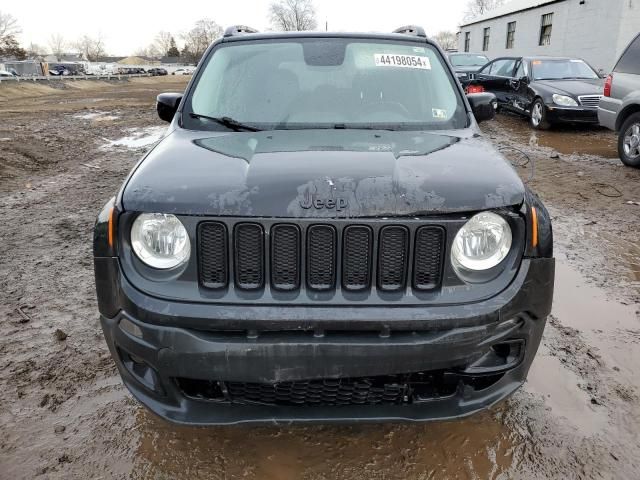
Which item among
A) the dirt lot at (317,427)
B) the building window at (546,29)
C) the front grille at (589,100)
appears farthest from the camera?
the building window at (546,29)

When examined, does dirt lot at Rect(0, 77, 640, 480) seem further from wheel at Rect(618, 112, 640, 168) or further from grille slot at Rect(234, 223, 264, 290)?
wheel at Rect(618, 112, 640, 168)

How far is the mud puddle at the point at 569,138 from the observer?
966 cm

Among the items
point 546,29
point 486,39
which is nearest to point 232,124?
point 546,29

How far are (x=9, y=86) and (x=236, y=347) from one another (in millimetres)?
36979

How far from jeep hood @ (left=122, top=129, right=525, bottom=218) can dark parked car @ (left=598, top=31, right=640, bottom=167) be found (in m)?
6.72

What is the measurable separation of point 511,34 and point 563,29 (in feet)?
22.7

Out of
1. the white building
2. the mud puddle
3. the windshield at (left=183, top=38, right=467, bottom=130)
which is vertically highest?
the white building

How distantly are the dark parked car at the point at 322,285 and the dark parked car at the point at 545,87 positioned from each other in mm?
10063

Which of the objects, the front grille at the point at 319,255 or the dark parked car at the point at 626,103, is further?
the dark parked car at the point at 626,103

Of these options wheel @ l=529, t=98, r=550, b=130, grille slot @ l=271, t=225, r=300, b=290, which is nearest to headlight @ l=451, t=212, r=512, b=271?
grille slot @ l=271, t=225, r=300, b=290

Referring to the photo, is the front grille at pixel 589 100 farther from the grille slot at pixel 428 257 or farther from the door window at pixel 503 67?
the grille slot at pixel 428 257

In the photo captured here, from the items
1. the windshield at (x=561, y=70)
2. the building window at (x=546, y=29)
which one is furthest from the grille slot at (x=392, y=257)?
the building window at (x=546, y=29)

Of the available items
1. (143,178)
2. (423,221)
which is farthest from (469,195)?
(143,178)

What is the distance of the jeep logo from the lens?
1847 mm
